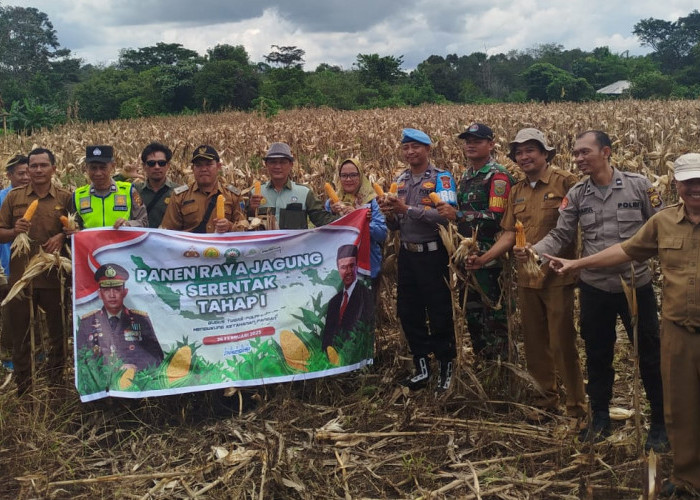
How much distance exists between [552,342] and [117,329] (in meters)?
3.41

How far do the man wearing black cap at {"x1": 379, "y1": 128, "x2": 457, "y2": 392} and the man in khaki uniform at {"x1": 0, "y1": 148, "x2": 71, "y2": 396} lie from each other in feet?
9.35

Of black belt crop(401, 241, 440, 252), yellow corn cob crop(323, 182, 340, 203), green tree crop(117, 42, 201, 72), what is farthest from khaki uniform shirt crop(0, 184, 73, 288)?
green tree crop(117, 42, 201, 72)

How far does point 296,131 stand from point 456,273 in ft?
46.4

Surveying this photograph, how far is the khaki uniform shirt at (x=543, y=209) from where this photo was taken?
4.59 metres

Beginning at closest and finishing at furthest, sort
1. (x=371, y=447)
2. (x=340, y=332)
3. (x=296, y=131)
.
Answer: (x=371, y=447) → (x=340, y=332) → (x=296, y=131)

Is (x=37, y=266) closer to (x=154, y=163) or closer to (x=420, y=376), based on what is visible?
(x=154, y=163)

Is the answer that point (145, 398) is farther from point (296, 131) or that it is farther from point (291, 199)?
point (296, 131)

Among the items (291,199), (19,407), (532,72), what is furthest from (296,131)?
(532,72)

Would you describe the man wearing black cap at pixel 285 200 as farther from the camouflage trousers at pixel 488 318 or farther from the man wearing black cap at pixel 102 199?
the camouflage trousers at pixel 488 318

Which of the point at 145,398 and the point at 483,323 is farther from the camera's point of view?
the point at 483,323

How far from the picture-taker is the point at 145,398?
496 cm

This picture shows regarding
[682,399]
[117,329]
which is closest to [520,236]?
[682,399]

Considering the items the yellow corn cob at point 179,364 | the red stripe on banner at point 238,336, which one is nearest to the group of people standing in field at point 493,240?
the yellow corn cob at point 179,364

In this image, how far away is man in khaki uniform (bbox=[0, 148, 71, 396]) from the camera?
523cm
